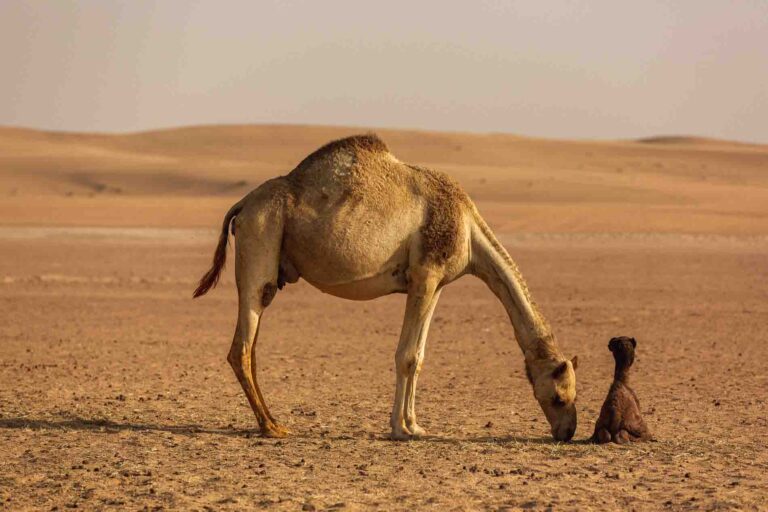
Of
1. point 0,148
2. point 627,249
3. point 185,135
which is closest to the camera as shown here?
point 627,249

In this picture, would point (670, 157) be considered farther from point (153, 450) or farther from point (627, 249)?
point (153, 450)

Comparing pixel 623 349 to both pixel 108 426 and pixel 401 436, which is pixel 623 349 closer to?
pixel 401 436

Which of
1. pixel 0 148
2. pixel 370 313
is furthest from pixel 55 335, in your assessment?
pixel 0 148

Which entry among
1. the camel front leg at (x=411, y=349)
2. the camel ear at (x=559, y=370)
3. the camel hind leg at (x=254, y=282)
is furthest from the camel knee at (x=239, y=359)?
the camel ear at (x=559, y=370)

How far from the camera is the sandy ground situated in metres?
8.89

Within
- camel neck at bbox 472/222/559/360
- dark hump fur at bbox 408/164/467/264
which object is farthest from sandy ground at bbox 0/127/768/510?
dark hump fur at bbox 408/164/467/264

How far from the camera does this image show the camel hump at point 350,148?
36.6 feet

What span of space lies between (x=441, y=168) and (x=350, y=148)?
69.9 metres

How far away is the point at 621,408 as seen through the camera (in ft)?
34.3

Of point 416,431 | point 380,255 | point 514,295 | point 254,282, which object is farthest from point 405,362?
point 254,282

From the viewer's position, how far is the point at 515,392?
13789mm

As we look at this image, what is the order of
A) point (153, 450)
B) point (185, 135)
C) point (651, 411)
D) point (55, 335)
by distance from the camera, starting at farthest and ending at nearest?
point (185, 135) < point (55, 335) < point (651, 411) < point (153, 450)

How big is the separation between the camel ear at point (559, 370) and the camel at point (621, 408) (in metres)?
0.40

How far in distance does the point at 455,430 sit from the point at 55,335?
9.32m
